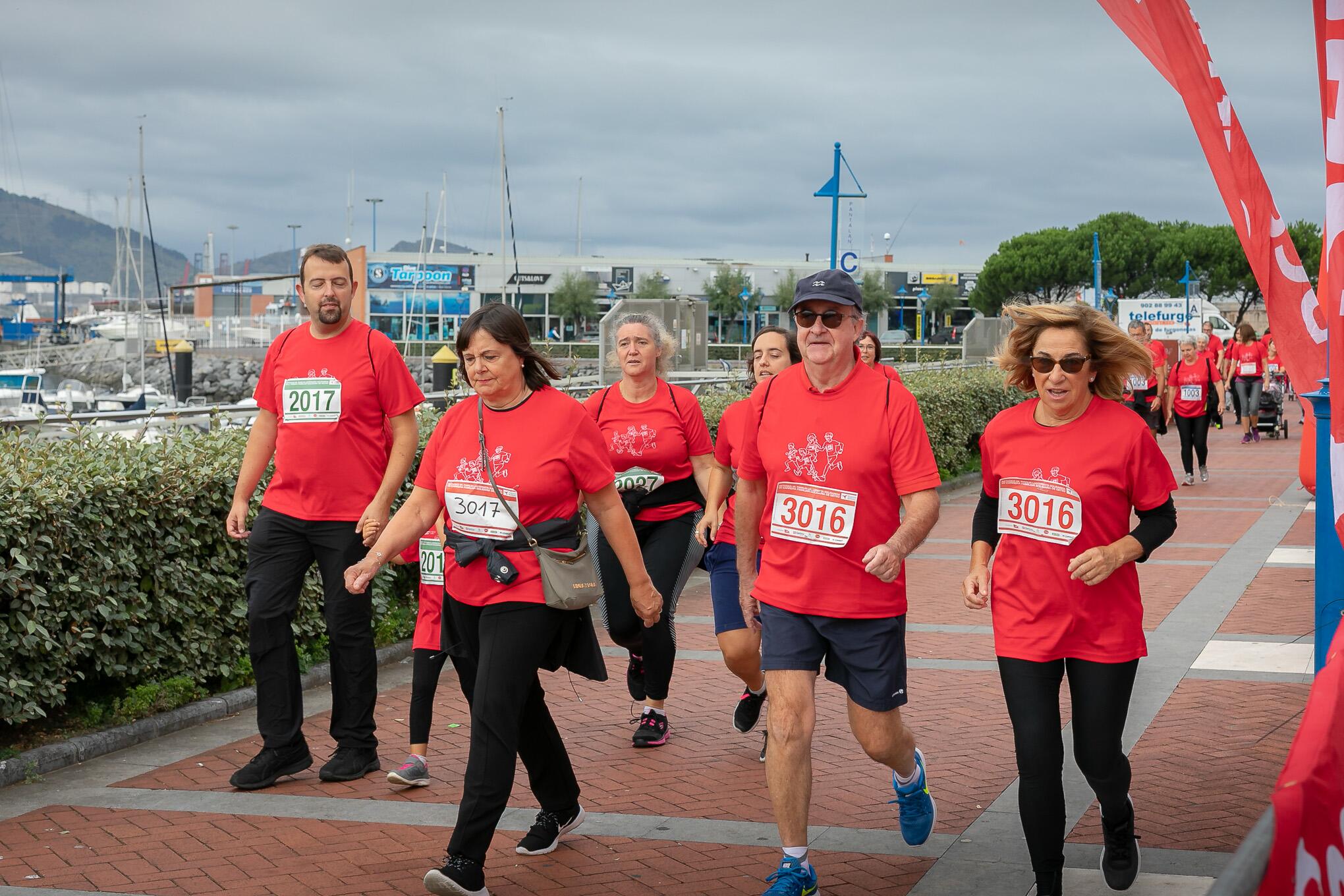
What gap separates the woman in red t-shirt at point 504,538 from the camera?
14.8 ft

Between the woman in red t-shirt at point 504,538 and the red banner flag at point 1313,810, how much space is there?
8.24 ft

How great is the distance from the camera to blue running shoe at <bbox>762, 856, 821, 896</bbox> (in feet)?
14.2

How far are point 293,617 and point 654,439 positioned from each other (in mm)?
1742

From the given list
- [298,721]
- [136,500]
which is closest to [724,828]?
[298,721]

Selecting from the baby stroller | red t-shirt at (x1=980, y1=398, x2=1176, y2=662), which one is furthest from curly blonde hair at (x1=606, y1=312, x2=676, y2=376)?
the baby stroller

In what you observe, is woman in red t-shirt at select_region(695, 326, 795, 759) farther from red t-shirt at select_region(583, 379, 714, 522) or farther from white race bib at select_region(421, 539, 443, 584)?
white race bib at select_region(421, 539, 443, 584)

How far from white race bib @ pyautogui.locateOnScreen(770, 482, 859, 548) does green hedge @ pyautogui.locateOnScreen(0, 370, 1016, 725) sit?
341 centimetres

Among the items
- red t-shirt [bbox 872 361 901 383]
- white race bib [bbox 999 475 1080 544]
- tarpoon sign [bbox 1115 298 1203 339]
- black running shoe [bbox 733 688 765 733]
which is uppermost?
tarpoon sign [bbox 1115 298 1203 339]

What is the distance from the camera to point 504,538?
4633 millimetres

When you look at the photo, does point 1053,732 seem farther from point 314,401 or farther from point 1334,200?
point 314,401

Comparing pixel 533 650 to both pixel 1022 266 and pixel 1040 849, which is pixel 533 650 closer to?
pixel 1040 849

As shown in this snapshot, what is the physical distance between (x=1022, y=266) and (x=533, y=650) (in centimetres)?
8710

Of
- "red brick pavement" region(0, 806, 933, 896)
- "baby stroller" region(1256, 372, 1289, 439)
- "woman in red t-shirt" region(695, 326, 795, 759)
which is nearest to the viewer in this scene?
"red brick pavement" region(0, 806, 933, 896)

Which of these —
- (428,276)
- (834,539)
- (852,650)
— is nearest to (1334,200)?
(834,539)
